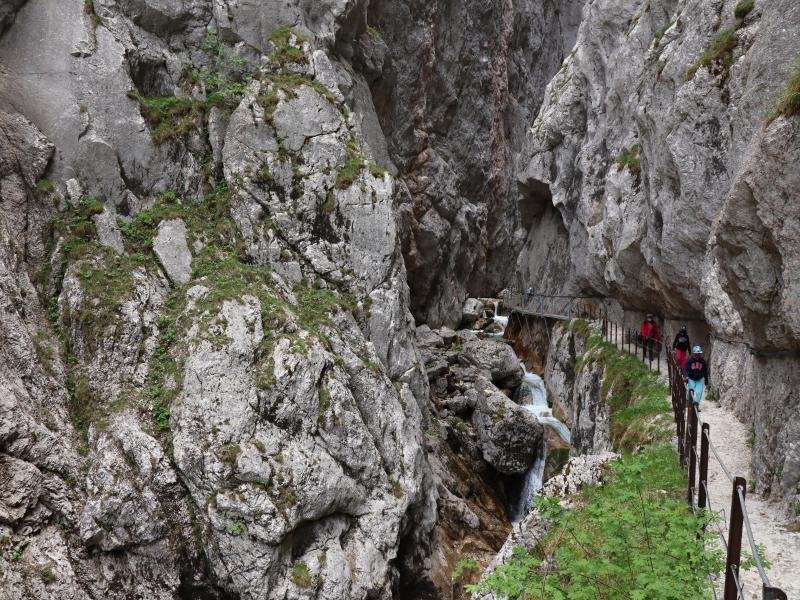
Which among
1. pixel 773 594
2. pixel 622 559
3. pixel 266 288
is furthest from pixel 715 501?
pixel 266 288

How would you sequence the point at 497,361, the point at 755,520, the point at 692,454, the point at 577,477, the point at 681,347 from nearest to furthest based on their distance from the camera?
the point at 755,520, the point at 692,454, the point at 577,477, the point at 681,347, the point at 497,361

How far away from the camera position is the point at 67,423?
13352mm

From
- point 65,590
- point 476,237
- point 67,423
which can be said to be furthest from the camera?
point 476,237

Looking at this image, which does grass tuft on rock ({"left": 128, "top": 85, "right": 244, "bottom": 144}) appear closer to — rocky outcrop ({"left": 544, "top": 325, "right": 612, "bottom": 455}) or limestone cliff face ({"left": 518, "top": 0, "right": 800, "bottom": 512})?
limestone cliff face ({"left": 518, "top": 0, "right": 800, "bottom": 512})

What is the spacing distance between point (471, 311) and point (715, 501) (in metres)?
34.7

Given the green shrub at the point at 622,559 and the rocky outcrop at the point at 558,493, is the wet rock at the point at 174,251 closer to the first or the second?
the rocky outcrop at the point at 558,493

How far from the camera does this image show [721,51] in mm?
14594

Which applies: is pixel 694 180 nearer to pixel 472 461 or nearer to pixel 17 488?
pixel 472 461

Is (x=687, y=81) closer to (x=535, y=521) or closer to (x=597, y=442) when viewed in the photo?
(x=597, y=442)

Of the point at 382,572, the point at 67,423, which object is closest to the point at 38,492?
the point at 67,423

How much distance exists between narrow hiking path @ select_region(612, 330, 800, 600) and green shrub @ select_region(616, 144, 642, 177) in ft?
39.4

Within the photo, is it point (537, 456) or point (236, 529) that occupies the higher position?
point (537, 456)

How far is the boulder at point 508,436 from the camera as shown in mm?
22703

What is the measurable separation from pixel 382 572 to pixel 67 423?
8.42 m
